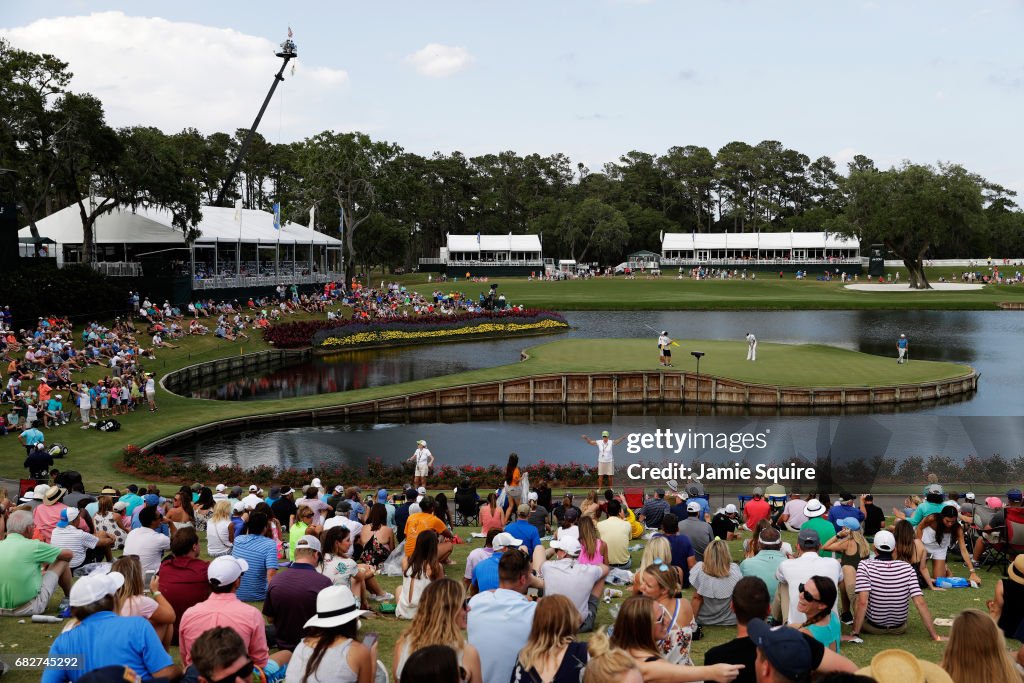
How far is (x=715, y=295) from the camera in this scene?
301ft

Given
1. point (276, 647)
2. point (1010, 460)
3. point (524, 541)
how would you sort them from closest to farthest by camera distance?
point (276, 647) < point (524, 541) < point (1010, 460)

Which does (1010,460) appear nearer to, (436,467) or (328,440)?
(436,467)

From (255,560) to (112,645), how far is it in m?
3.77

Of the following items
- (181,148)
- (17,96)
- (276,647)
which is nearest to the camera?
(276,647)

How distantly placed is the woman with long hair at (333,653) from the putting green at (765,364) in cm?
3598

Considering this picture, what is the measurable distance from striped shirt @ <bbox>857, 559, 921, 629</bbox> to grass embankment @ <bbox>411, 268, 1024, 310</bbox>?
72.0 m

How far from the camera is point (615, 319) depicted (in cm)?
7575

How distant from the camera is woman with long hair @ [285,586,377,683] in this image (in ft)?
19.9

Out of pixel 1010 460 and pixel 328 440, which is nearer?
pixel 1010 460

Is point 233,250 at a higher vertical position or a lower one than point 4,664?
higher

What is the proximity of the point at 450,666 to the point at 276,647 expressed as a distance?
160 inches

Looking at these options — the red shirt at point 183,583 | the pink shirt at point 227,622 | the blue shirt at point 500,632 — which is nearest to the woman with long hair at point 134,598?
the pink shirt at point 227,622

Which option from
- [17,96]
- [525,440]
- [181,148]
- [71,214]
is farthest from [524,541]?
[181,148]

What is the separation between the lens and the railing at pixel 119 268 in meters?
56.6
